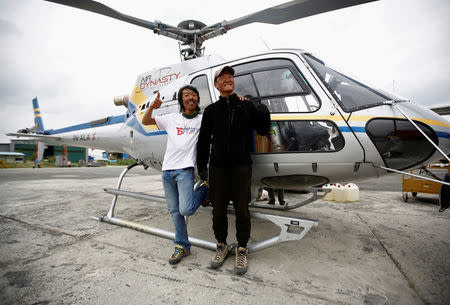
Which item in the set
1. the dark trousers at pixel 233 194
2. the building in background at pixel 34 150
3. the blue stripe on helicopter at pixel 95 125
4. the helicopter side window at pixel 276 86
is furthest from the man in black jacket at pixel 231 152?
the building in background at pixel 34 150

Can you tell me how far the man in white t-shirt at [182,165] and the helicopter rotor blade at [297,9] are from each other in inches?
87.7

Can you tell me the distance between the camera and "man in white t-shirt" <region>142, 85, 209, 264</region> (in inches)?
88.1

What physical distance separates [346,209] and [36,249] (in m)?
5.21

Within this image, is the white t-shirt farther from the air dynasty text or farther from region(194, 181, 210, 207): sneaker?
the air dynasty text

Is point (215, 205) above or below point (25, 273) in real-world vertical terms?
above

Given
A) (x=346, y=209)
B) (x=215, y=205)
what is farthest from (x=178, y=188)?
(x=346, y=209)

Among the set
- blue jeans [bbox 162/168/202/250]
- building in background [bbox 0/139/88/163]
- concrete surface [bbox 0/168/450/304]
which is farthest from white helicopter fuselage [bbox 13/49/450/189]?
building in background [bbox 0/139/88/163]

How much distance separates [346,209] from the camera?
4777mm

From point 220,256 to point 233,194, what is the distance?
621 millimetres

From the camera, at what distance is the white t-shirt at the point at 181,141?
2283 mm

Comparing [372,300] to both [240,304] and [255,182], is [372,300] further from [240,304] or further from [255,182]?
[255,182]

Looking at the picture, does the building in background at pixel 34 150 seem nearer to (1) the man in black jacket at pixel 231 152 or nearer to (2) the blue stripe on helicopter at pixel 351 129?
(1) the man in black jacket at pixel 231 152

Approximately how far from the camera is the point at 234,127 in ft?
6.86

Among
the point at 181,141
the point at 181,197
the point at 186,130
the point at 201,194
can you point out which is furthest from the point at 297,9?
the point at 181,197
